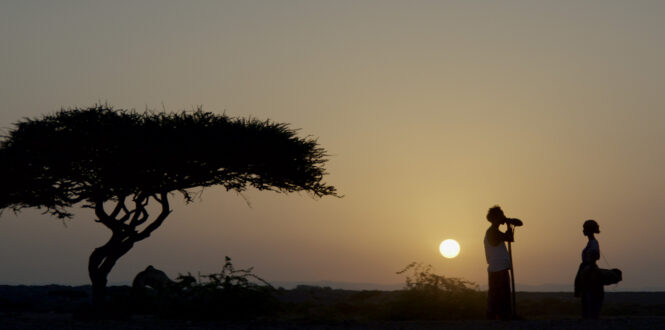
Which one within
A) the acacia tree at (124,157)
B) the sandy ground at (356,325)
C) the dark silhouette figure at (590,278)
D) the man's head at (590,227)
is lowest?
the sandy ground at (356,325)

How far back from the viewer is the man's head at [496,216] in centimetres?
1861

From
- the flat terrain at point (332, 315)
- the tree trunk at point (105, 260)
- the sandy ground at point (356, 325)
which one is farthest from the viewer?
the tree trunk at point (105, 260)

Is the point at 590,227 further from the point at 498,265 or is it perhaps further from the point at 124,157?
the point at 124,157

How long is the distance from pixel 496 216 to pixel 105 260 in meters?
12.5

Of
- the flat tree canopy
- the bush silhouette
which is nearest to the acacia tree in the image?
the flat tree canopy

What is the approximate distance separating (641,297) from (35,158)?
20272 mm

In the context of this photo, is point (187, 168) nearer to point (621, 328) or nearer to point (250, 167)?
point (250, 167)

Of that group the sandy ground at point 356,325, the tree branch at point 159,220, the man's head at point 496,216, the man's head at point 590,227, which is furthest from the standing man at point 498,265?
the tree branch at point 159,220

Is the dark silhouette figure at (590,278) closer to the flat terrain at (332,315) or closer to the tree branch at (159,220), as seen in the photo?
the flat terrain at (332,315)

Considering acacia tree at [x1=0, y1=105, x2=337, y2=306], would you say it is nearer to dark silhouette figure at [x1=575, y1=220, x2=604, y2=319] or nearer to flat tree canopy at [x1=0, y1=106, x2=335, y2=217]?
flat tree canopy at [x1=0, y1=106, x2=335, y2=217]

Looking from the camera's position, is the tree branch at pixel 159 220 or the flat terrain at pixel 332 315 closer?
the flat terrain at pixel 332 315

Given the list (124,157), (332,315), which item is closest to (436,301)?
(332,315)

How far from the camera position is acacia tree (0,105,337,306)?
27.2 metres

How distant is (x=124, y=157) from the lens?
27.2m
